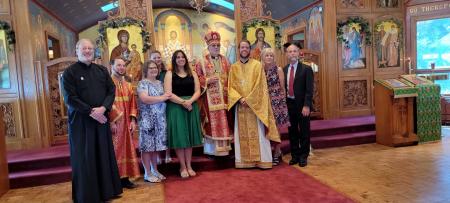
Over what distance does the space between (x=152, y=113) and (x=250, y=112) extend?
128 centimetres

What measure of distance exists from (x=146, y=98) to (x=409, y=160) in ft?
11.9

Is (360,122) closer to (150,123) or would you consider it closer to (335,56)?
(335,56)

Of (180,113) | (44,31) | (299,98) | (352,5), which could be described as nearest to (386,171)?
(299,98)

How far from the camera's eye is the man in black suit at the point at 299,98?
445cm

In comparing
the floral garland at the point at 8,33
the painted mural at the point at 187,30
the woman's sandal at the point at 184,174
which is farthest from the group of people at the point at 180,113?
the painted mural at the point at 187,30

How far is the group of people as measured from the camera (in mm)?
3264

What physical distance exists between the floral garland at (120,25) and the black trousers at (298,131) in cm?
304

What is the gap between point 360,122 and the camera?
21.0ft

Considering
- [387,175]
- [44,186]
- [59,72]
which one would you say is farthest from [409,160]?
[59,72]

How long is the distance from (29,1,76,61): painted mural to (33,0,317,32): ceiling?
209 mm

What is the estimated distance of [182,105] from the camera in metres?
4.04

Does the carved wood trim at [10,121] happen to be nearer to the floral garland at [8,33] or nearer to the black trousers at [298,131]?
the floral garland at [8,33]

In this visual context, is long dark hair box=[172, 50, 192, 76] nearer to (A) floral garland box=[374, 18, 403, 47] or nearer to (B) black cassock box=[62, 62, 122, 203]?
(B) black cassock box=[62, 62, 122, 203]

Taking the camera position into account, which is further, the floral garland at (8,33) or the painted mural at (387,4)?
the painted mural at (387,4)
